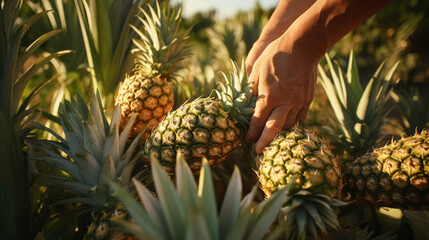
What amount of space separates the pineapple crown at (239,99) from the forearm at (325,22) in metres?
0.22

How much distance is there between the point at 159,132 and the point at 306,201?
0.57m

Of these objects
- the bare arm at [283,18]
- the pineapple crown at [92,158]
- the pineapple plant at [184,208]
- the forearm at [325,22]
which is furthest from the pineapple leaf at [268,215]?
the bare arm at [283,18]

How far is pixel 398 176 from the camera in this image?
84 centimetres

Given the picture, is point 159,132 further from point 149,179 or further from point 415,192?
point 415,192

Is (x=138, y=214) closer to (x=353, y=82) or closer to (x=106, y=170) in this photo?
(x=106, y=170)

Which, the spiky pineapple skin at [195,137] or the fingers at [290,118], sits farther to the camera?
the fingers at [290,118]

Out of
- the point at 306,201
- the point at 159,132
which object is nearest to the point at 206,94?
the point at 159,132

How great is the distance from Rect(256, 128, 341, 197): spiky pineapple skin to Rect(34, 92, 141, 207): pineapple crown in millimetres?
472

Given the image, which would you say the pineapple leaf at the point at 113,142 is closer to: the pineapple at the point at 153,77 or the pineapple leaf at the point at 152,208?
the pineapple at the point at 153,77

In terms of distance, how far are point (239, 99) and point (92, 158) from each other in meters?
0.57

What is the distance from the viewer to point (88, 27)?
1.56m

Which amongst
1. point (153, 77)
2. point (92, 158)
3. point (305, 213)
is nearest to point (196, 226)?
point (305, 213)

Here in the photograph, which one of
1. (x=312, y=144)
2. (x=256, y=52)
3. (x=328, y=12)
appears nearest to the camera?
(x=312, y=144)

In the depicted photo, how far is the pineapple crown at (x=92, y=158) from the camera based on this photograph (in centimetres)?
86
